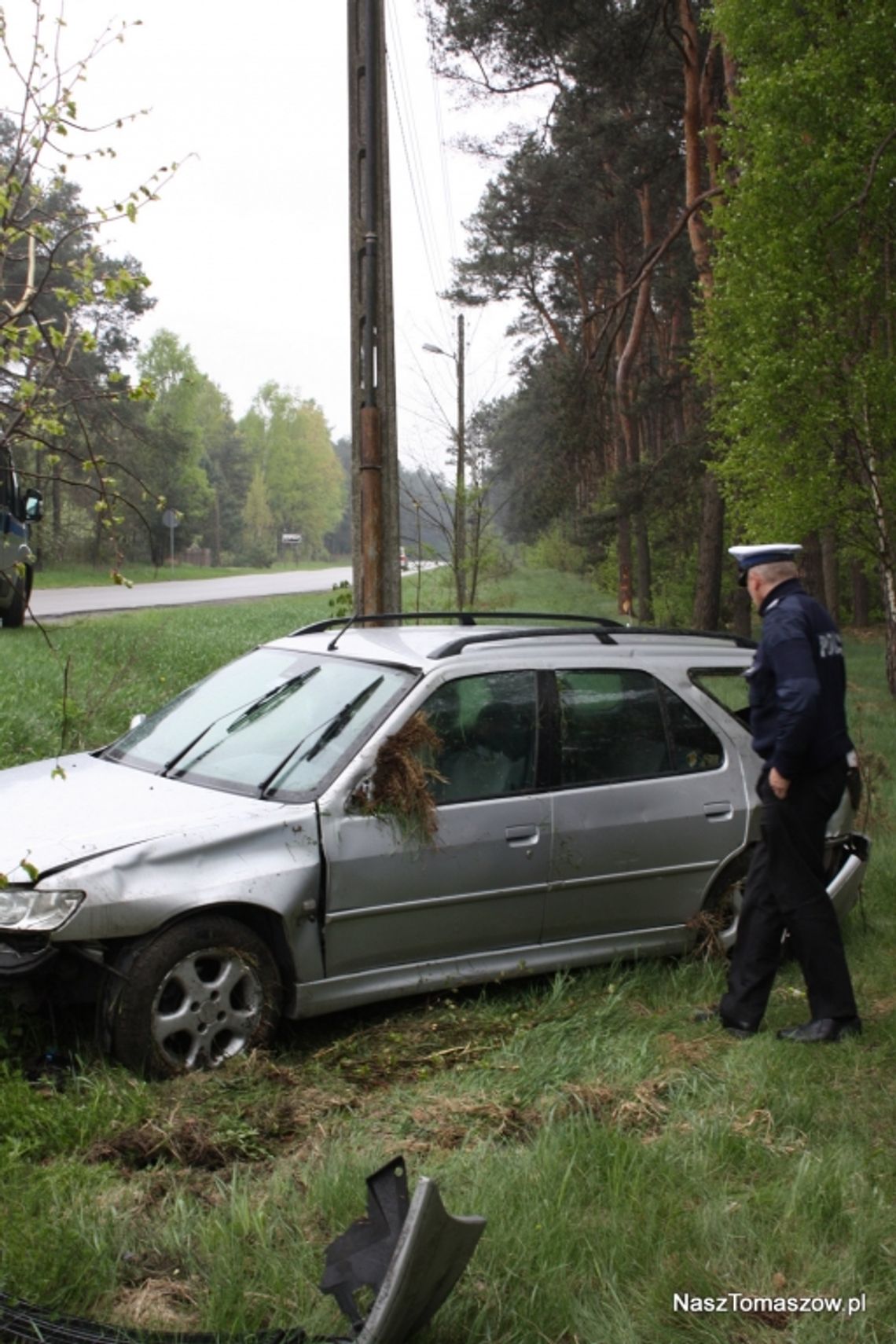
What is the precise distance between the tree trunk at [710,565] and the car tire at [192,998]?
20.1 meters

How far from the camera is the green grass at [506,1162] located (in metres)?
3.13

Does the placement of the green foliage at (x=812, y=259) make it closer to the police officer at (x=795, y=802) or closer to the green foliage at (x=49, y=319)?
the police officer at (x=795, y=802)

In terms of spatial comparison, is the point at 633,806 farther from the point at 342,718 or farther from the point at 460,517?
the point at 460,517

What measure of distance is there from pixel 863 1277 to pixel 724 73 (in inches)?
872

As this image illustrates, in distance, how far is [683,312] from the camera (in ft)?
108

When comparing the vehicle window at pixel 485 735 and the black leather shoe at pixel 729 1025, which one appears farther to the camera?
the vehicle window at pixel 485 735

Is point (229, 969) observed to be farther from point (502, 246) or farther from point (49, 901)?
point (502, 246)

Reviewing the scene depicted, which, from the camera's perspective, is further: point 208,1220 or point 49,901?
point 49,901

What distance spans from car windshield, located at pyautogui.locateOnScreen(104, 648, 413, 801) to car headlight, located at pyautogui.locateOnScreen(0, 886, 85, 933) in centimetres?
100

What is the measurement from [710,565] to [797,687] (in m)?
19.9

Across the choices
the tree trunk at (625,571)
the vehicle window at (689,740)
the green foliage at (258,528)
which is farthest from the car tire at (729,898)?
the green foliage at (258,528)

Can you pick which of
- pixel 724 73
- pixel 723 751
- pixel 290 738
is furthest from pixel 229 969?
pixel 724 73

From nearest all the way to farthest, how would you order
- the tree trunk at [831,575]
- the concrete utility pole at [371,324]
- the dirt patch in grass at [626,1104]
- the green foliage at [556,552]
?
the dirt patch in grass at [626,1104], the concrete utility pole at [371,324], the tree trunk at [831,575], the green foliage at [556,552]

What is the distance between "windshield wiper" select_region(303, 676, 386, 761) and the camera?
5.47 metres
